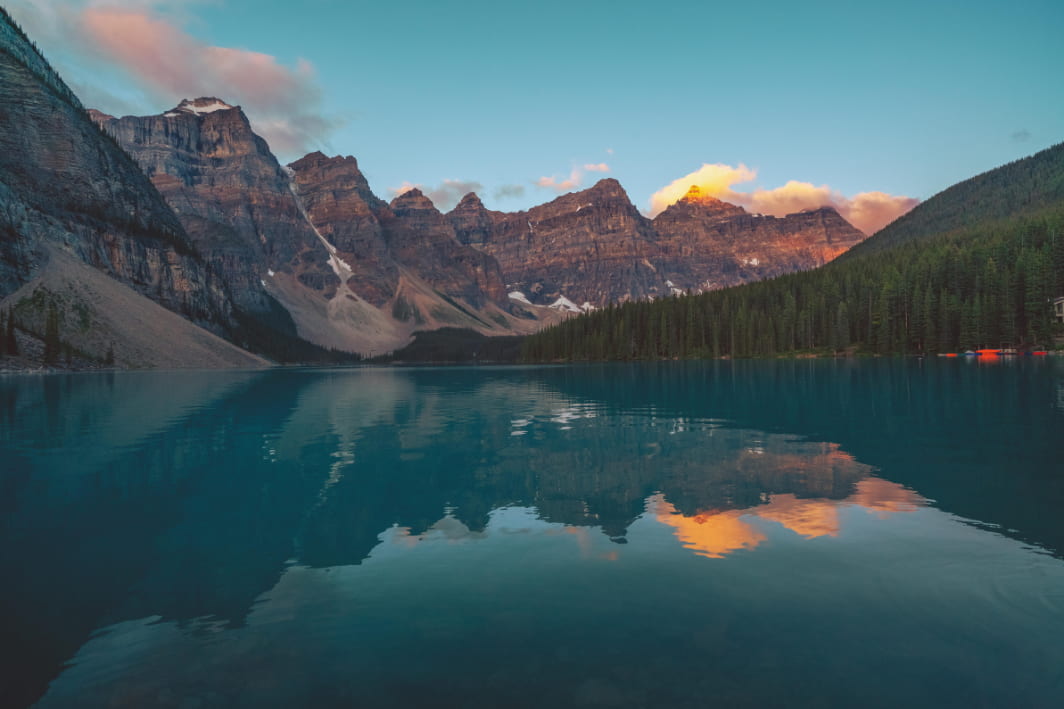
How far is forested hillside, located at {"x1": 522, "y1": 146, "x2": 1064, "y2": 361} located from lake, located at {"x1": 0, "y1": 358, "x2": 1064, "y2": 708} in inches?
4932

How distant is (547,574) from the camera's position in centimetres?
1319

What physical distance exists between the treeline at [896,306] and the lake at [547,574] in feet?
411

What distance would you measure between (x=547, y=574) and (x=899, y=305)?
161 meters

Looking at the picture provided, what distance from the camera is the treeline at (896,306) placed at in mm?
127062

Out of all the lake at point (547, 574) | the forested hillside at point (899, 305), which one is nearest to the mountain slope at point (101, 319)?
the forested hillside at point (899, 305)

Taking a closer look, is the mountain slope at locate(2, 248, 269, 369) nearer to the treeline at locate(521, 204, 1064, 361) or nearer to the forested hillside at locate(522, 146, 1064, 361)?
the forested hillside at locate(522, 146, 1064, 361)

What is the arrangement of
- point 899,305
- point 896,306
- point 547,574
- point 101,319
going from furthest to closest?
point 101,319 → point 896,306 → point 899,305 → point 547,574

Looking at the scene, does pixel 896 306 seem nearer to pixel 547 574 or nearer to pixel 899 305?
pixel 899 305

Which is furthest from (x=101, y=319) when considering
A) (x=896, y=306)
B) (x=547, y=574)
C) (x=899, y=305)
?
(x=899, y=305)

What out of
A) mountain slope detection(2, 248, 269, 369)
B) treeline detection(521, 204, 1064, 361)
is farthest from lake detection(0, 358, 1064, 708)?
mountain slope detection(2, 248, 269, 369)

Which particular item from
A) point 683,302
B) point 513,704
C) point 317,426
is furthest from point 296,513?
point 683,302

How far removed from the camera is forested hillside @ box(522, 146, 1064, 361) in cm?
12706

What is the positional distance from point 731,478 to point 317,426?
3298 centimetres

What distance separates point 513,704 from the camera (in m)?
7.99
